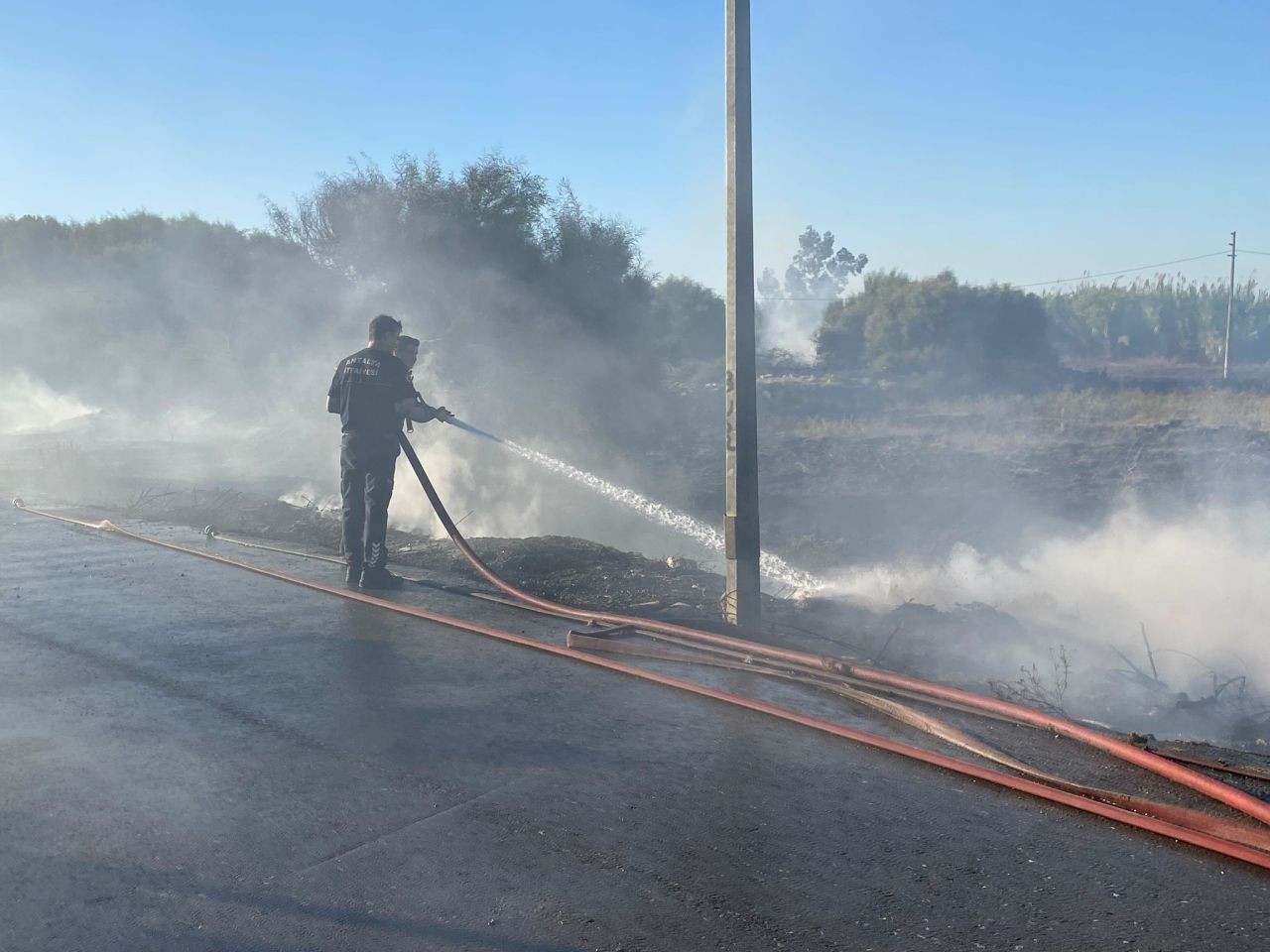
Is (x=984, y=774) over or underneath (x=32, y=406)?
underneath

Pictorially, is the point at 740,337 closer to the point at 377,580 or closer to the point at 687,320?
the point at 377,580

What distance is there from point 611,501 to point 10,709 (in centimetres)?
1352

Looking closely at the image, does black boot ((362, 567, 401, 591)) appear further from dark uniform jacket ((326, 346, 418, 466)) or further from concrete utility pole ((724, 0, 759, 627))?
concrete utility pole ((724, 0, 759, 627))

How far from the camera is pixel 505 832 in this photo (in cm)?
362

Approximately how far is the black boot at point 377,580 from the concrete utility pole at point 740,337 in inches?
111

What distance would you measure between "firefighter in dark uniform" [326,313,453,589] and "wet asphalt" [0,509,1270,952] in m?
2.44

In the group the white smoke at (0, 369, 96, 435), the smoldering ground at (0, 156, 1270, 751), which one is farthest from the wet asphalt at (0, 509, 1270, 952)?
the white smoke at (0, 369, 96, 435)

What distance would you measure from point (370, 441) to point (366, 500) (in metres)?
0.48

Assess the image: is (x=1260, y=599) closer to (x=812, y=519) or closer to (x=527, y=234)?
(x=812, y=519)

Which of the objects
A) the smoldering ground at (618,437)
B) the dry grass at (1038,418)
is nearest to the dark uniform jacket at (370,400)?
the smoldering ground at (618,437)

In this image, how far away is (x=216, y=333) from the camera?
29547mm

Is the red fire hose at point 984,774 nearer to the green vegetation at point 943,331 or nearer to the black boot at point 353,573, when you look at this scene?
the black boot at point 353,573

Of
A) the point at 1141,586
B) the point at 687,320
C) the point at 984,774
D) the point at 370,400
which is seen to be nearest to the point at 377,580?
the point at 370,400

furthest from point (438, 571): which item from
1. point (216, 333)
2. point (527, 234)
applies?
point (216, 333)
